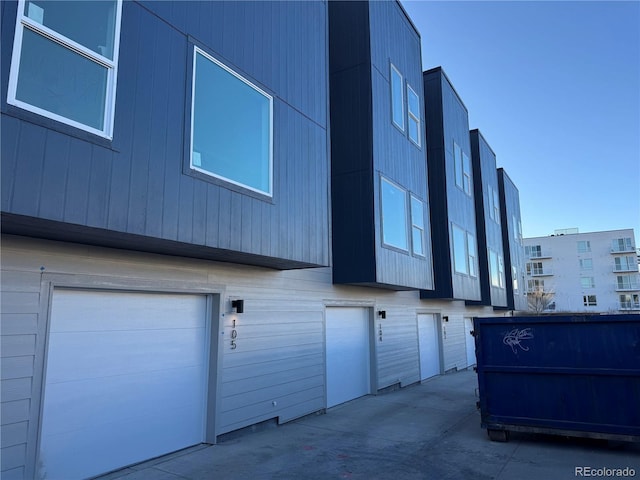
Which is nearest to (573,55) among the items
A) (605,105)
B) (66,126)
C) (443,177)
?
(605,105)


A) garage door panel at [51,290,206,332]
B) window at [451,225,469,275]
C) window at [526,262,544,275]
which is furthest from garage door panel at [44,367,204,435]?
window at [526,262,544,275]

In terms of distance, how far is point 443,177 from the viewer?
43.7 ft

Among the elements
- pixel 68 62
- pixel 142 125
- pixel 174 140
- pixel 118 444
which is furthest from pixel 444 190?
pixel 68 62

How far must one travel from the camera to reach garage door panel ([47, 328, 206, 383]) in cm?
418

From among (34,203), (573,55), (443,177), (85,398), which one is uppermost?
(573,55)

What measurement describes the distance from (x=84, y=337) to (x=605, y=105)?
771 inches

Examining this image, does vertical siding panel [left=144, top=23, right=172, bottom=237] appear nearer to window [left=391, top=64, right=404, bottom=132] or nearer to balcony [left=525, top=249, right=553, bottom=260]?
window [left=391, top=64, right=404, bottom=132]

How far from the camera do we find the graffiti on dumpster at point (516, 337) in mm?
5898

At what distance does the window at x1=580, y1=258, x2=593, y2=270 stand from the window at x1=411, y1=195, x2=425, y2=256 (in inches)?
2023

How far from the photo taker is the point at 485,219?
18.2 meters

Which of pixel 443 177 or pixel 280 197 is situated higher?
pixel 443 177

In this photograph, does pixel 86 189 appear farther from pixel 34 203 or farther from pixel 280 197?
pixel 280 197

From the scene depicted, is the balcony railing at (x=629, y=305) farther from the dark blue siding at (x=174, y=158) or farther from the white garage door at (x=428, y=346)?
the dark blue siding at (x=174, y=158)

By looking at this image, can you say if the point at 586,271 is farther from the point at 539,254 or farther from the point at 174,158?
the point at 174,158
